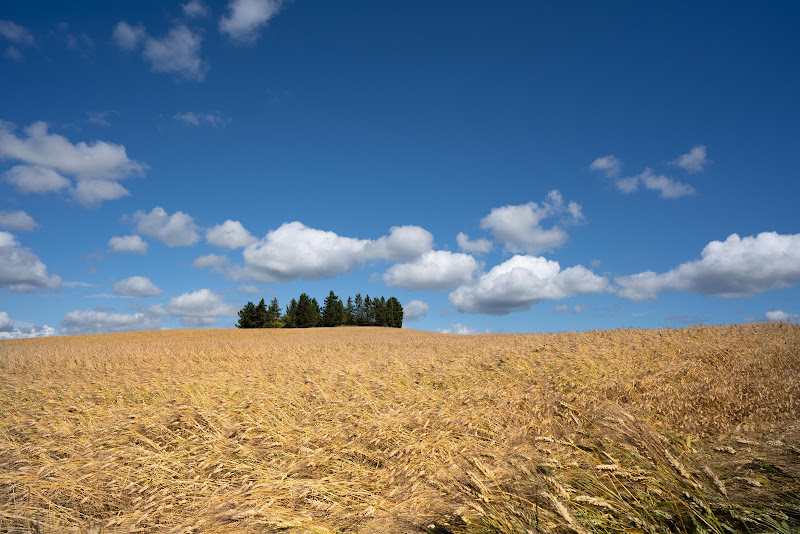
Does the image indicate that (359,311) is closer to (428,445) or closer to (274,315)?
(274,315)

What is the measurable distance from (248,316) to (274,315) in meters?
4.61

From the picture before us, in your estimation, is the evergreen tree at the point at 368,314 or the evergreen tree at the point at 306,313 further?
the evergreen tree at the point at 368,314

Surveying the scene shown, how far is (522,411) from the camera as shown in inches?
281

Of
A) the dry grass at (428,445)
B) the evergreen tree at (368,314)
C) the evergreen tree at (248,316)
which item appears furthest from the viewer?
A: the evergreen tree at (368,314)

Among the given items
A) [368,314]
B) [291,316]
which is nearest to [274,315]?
[291,316]

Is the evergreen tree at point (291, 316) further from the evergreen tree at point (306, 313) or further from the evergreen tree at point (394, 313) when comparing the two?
the evergreen tree at point (394, 313)

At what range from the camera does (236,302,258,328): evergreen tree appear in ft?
230

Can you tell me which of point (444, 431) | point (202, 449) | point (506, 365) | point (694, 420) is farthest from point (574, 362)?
point (202, 449)

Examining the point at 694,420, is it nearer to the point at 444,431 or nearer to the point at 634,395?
the point at 634,395

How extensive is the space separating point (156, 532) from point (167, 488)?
0.77 metres

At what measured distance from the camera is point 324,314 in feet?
250

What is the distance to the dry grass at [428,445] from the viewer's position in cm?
337

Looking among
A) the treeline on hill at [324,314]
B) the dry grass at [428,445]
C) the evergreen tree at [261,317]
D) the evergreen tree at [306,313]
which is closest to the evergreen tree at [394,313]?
the treeline on hill at [324,314]

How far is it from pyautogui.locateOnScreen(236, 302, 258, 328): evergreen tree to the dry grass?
61019 millimetres
